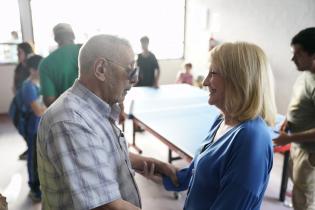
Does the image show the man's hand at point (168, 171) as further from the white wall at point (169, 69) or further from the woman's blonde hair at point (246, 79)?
the white wall at point (169, 69)

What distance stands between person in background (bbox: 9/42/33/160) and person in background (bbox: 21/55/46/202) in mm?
85

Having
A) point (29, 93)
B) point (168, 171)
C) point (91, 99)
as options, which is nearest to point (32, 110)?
point (29, 93)

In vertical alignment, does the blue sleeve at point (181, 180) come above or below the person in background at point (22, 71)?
below

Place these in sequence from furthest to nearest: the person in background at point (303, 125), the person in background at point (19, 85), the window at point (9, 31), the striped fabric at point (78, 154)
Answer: the window at point (9, 31) → the person in background at point (19, 85) → the person in background at point (303, 125) → the striped fabric at point (78, 154)

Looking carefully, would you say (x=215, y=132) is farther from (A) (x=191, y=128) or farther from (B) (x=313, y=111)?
(A) (x=191, y=128)

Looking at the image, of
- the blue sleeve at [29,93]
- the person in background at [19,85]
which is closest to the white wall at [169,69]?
the person in background at [19,85]

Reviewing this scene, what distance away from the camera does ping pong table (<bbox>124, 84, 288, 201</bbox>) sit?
2633 mm

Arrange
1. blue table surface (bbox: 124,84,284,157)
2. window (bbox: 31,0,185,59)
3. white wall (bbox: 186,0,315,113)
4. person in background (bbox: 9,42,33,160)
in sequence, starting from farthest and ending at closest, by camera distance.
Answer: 1. window (bbox: 31,0,185,59)
2. white wall (bbox: 186,0,315,113)
3. person in background (bbox: 9,42,33,160)
4. blue table surface (bbox: 124,84,284,157)

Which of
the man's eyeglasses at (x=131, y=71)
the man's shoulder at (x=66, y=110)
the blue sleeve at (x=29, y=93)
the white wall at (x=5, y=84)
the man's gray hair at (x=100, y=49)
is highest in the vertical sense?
the man's gray hair at (x=100, y=49)

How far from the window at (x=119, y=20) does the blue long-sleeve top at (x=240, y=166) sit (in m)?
5.10

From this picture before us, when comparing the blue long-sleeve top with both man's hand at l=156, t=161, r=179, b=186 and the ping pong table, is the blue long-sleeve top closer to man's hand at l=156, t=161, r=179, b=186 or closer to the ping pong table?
man's hand at l=156, t=161, r=179, b=186

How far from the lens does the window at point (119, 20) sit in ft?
19.8

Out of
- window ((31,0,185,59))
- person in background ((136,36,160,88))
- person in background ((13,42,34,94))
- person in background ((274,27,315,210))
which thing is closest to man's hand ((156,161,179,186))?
Answer: person in background ((274,27,315,210))

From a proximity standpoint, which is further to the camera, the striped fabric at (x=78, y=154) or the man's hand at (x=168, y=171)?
the man's hand at (x=168, y=171)
